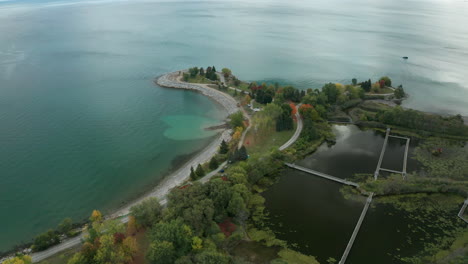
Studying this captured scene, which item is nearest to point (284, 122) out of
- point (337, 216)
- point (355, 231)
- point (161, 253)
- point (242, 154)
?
point (242, 154)

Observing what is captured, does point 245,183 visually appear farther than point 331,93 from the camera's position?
No

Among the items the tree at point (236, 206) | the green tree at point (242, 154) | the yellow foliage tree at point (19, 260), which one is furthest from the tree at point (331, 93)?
the yellow foliage tree at point (19, 260)

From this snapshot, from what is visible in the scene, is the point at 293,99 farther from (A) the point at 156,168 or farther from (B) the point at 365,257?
(B) the point at 365,257

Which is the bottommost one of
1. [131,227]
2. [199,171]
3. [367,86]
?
[131,227]

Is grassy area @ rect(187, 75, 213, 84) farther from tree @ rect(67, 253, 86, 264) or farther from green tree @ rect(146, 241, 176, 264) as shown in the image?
tree @ rect(67, 253, 86, 264)

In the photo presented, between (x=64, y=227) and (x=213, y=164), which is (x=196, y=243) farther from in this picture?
(x=64, y=227)

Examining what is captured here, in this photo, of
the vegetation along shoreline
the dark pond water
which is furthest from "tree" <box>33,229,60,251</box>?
the dark pond water

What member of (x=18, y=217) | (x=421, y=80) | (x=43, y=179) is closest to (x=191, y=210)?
(x=18, y=217)
